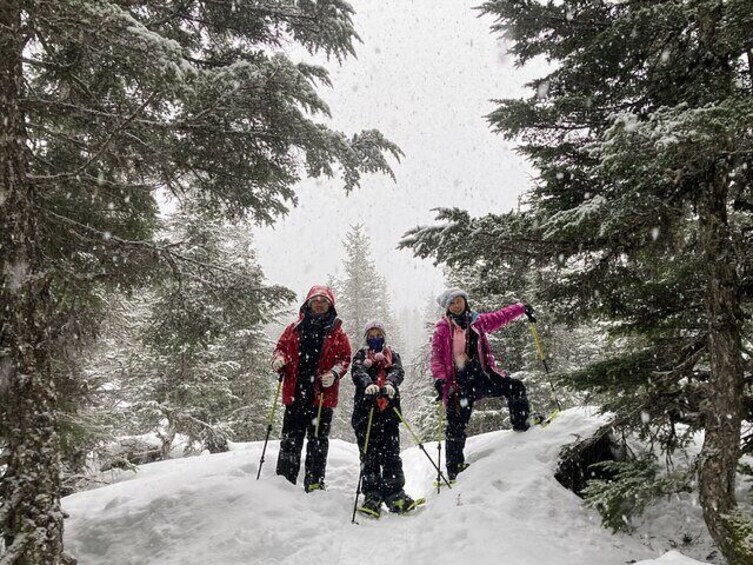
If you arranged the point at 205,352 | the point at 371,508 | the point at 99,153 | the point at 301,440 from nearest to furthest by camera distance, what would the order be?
the point at 99,153 < the point at 371,508 < the point at 301,440 < the point at 205,352

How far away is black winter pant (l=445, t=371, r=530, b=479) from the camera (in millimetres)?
7391

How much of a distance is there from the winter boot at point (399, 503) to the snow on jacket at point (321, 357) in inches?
61.4

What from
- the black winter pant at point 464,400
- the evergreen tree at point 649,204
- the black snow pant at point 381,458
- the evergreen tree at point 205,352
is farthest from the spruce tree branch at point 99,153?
the black winter pant at point 464,400

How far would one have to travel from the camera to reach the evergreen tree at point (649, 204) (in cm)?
366

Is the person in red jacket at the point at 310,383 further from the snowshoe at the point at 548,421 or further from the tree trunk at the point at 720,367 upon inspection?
the tree trunk at the point at 720,367

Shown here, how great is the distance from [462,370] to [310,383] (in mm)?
2367

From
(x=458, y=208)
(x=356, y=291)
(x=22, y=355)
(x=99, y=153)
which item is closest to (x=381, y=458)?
(x=458, y=208)

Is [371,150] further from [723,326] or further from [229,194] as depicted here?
[723,326]

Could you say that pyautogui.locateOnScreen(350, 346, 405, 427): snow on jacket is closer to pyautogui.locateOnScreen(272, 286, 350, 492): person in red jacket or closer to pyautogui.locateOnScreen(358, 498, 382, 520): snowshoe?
pyautogui.locateOnScreen(272, 286, 350, 492): person in red jacket

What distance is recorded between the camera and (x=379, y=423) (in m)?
7.19

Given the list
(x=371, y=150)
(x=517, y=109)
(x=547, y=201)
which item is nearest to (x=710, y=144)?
(x=547, y=201)

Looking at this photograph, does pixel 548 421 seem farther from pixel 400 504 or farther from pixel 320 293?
pixel 320 293

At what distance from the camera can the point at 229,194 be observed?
7293mm

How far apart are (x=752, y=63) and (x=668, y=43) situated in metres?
0.84
